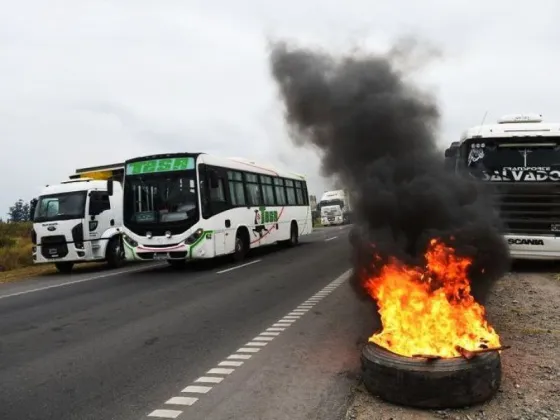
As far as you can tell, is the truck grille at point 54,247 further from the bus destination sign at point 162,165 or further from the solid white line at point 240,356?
the solid white line at point 240,356

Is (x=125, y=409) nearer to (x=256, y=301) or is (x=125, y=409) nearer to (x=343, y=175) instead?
(x=343, y=175)

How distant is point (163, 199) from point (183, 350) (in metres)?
7.96

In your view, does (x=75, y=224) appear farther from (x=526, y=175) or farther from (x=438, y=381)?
(x=438, y=381)

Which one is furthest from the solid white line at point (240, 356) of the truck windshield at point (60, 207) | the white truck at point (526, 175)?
the truck windshield at point (60, 207)

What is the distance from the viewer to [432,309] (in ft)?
14.7

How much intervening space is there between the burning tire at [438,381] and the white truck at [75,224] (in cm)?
1294

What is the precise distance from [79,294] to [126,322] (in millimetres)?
3707

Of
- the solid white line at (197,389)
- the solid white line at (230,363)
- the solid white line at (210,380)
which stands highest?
the solid white line at (197,389)

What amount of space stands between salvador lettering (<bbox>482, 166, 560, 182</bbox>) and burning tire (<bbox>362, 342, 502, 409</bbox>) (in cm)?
785

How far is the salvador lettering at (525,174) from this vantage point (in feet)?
36.4

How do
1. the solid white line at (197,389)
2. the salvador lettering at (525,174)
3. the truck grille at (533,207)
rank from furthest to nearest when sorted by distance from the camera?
the salvador lettering at (525,174) < the truck grille at (533,207) < the solid white line at (197,389)

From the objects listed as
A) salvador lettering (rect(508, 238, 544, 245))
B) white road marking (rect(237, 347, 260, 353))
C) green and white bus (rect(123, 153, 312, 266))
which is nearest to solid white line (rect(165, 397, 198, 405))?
white road marking (rect(237, 347, 260, 353))

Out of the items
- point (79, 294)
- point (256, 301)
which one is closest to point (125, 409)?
point (256, 301)

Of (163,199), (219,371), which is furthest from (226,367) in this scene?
(163,199)
